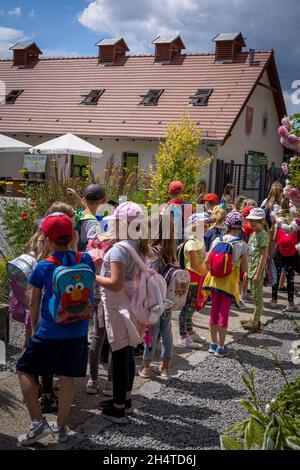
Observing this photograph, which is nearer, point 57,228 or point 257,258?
point 57,228

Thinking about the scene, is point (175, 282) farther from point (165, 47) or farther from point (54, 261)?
point (165, 47)

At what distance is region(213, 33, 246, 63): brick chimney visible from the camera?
24156 mm

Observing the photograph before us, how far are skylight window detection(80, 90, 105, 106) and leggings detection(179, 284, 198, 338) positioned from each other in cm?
2017

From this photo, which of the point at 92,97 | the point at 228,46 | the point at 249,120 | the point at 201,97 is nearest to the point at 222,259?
the point at 201,97

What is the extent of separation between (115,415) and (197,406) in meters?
0.84

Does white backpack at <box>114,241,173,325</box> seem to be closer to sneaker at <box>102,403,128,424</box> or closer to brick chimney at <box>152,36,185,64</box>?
sneaker at <box>102,403,128,424</box>

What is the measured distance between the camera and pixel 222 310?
5797mm

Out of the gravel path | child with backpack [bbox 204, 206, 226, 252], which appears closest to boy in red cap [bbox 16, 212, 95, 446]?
the gravel path

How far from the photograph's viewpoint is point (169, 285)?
5027 millimetres

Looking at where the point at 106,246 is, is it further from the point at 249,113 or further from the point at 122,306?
the point at 249,113

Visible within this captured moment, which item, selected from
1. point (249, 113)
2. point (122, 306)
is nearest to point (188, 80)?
point (249, 113)

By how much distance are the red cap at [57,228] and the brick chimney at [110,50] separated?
2532 cm
